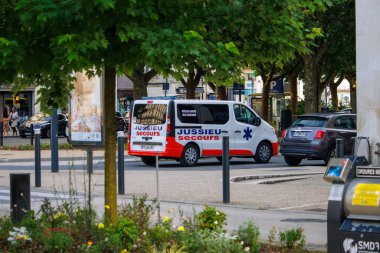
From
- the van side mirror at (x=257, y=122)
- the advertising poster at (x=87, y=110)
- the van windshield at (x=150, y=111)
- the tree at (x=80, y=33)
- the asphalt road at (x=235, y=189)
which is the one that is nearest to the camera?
the tree at (x=80, y=33)

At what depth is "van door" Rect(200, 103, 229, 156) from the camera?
25.5 m

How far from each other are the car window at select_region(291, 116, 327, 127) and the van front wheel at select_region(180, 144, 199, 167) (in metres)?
3.10

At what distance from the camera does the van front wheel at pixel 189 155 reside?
2508 cm


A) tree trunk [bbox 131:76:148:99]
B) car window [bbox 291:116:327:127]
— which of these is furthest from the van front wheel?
tree trunk [bbox 131:76:148:99]

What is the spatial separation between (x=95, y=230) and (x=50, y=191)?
8.81 m

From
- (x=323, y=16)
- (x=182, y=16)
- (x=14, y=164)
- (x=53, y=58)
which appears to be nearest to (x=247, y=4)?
(x=182, y=16)

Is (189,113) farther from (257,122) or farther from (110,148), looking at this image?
(110,148)

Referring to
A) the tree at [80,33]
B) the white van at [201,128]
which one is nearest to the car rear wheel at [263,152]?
the white van at [201,128]

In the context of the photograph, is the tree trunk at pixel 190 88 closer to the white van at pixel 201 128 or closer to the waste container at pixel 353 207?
the white van at pixel 201 128

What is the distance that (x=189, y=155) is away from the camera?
25219 millimetres

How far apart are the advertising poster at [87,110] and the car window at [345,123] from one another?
49.4 ft

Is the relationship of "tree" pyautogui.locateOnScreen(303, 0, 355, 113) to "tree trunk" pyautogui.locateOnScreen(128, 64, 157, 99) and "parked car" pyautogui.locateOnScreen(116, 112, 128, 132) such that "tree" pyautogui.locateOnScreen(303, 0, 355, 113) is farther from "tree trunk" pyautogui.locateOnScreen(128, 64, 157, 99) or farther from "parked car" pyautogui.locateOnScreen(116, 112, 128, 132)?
"parked car" pyautogui.locateOnScreen(116, 112, 128, 132)

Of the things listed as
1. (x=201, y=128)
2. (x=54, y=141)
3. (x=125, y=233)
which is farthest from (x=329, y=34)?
(x=125, y=233)

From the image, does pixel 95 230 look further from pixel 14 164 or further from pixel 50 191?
pixel 14 164
